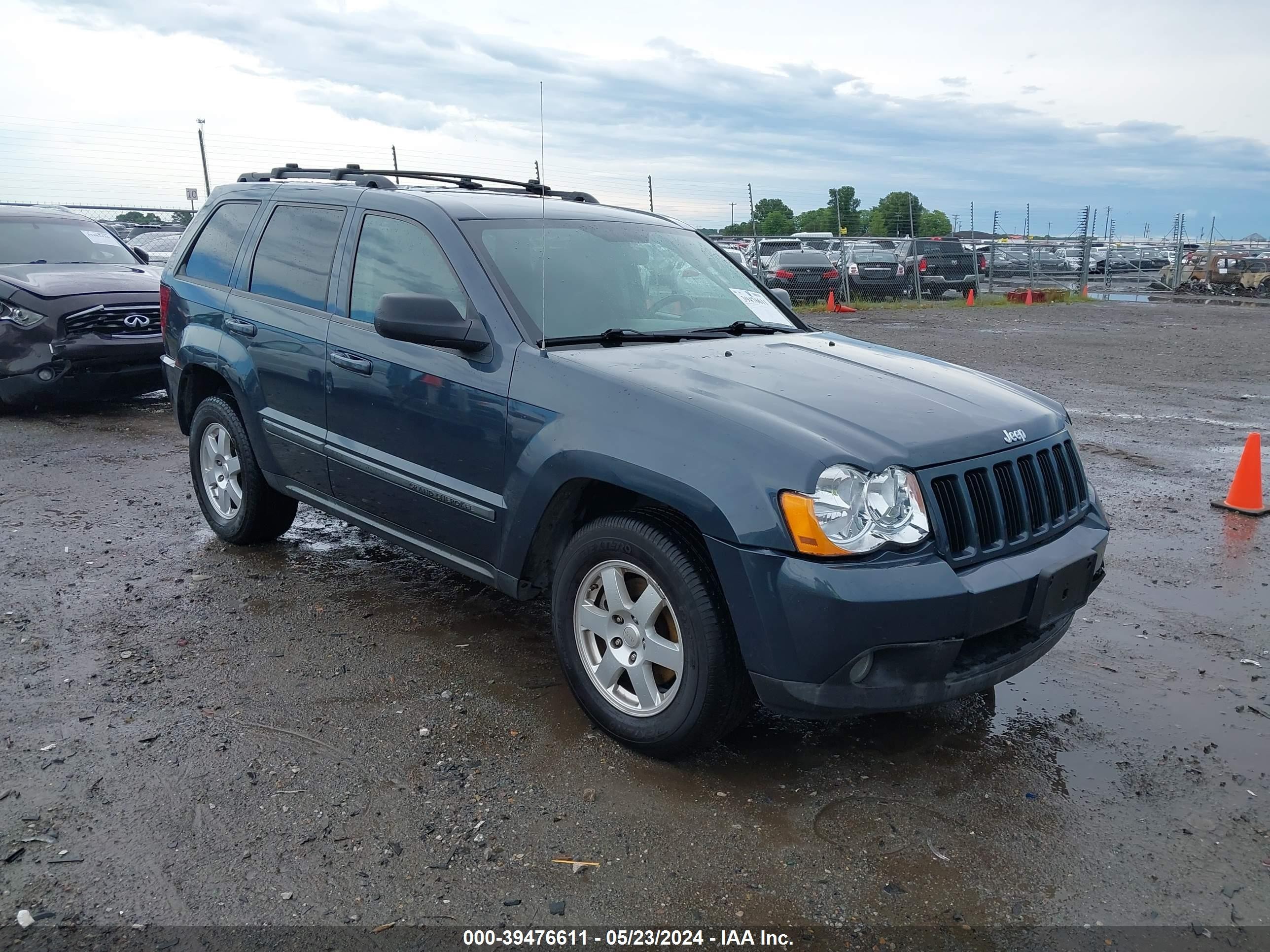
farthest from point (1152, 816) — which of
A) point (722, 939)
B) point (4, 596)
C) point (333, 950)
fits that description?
point (4, 596)

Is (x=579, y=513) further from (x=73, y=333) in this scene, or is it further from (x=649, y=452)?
(x=73, y=333)

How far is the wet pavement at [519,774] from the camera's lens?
2.76 m

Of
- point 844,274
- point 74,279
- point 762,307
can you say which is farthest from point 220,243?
point 844,274

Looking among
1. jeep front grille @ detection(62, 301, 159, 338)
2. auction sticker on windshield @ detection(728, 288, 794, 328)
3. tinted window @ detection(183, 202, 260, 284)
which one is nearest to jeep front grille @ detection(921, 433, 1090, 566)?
auction sticker on windshield @ detection(728, 288, 794, 328)

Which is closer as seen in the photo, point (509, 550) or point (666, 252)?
point (509, 550)

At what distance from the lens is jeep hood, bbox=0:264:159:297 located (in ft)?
29.5

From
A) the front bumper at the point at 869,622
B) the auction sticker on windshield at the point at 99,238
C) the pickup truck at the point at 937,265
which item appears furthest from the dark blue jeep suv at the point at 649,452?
the pickup truck at the point at 937,265

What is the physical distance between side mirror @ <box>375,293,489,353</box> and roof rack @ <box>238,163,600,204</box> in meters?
1.43

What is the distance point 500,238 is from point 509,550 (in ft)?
4.35

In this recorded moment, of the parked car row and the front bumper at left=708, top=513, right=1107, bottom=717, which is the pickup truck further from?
the front bumper at left=708, top=513, right=1107, bottom=717

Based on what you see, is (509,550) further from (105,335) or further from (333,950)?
(105,335)

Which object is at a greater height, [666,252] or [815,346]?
[666,252]

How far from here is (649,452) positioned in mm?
3230

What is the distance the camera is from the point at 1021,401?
376cm
